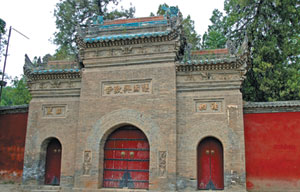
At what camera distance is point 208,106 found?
10.1 meters

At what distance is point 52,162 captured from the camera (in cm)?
1160

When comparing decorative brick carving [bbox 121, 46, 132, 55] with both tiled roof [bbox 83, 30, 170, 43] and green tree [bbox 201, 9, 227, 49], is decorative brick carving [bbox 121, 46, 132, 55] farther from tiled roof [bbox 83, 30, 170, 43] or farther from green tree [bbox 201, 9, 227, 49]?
green tree [bbox 201, 9, 227, 49]

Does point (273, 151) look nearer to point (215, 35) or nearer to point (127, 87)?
point (127, 87)

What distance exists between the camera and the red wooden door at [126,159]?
1046 cm

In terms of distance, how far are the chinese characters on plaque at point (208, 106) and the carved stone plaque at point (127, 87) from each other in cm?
170

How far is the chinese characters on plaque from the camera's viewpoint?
10000 mm

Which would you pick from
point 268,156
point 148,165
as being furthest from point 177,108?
point 268,156

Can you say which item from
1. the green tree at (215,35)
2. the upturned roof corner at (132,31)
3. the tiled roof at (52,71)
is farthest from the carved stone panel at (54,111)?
the green tree at (215,35)

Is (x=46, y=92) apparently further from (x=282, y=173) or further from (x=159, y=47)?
(x=282, y=173)

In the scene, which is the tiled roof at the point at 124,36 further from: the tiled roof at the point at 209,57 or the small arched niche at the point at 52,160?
the small arched niche at the point at 52,160

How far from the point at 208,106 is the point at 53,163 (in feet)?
20.0

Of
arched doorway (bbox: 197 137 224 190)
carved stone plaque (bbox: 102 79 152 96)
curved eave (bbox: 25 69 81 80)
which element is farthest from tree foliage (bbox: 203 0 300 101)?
curved eave (bbox: 25 69 81 80)

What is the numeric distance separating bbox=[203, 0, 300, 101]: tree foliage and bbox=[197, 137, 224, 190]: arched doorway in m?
4.51

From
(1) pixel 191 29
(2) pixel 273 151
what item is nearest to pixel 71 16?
(1) pixel 191 29
